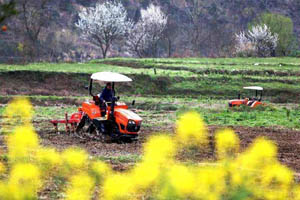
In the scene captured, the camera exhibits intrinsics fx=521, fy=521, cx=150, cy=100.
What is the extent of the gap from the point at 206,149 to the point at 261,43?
55080 mm

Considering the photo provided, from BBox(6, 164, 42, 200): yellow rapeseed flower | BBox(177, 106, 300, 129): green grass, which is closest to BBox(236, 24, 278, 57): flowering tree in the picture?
BBox(177, 106, 300, 129): green grass

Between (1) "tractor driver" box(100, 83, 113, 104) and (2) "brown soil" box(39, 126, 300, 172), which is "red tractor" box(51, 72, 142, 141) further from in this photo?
(2) "brown soil" box(39, 126, 300, 172)

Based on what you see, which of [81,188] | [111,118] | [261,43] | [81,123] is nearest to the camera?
[81,188]

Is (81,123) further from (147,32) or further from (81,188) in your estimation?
(147,32)

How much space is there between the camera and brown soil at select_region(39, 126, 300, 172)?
11.7m

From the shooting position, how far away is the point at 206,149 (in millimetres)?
12539

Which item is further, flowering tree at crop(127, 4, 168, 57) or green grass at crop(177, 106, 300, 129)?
flowering tree at crop(127, 4, 168, 57)

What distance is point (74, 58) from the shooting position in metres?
77.2

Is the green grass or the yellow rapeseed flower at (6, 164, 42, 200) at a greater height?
the yellow rapeseed flower at (6, 164, 42, 200)

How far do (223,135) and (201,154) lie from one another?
268 inches

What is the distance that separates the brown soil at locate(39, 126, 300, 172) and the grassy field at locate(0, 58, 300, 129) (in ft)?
5.86

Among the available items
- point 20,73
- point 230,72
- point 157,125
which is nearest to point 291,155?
point 157,125

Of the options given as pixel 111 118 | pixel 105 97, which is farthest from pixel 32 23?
pixel 111 118

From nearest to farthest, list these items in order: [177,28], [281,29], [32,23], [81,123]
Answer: [81,123] → [32,23] → [281,29] → [177,28]
